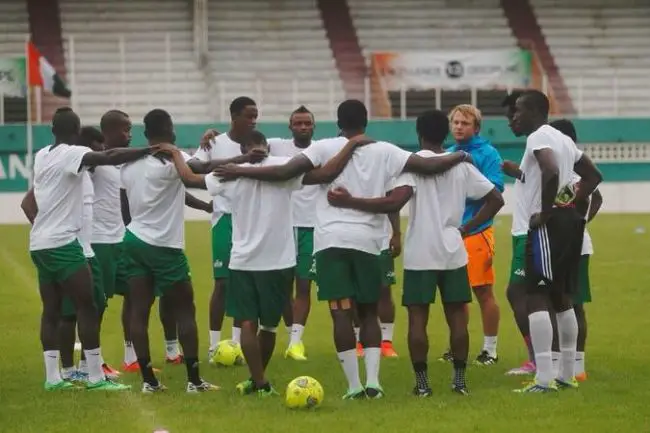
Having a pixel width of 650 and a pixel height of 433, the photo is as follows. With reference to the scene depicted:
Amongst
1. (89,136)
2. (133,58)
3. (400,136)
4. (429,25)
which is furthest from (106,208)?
(429,25)

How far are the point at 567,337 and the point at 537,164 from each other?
1263mm

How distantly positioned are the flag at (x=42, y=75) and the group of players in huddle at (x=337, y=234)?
76.8ft

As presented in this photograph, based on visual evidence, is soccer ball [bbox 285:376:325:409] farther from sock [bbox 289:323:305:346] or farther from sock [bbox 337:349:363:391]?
sock [bbox 289:323:305:346]

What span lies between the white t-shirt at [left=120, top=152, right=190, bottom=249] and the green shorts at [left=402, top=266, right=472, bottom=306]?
175 cm

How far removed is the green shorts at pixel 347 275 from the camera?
9.84 metres

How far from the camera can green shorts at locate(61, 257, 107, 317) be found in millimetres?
10852

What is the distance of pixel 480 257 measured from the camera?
39.0ft

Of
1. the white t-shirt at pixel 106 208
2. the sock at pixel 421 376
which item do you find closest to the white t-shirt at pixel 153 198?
the white t-shirt at pixel 106 208

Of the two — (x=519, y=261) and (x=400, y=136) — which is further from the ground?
(x=400, y=136)

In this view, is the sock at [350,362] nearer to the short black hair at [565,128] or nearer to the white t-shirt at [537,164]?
the white t-shirt at [537,164]

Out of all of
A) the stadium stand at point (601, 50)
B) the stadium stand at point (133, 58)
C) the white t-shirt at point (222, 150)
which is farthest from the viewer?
the stadium stand at point (601, 50)

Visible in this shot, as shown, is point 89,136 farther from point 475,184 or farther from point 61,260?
point 475,184

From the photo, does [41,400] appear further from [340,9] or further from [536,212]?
[340,9]

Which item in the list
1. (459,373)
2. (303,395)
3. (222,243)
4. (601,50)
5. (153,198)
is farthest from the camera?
(601,50)
